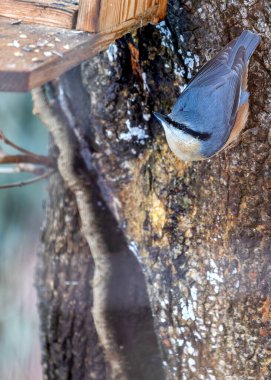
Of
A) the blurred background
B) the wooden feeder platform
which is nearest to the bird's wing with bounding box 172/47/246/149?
the wooden feeder platform

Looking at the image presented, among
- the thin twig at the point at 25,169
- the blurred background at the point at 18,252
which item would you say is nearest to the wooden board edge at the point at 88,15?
the thin twig at the point at 25,169

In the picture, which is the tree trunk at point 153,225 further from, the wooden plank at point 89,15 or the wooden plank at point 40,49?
the wooden plank at point 89,15

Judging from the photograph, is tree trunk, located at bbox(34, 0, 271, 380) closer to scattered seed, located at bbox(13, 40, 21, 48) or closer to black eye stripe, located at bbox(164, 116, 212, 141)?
black eye stripe, located at bbox(164, 116, 212, 141)

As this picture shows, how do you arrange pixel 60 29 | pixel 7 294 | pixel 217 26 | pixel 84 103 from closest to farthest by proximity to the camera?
pixel 60 29 → pixel 217 26 → pixel 84 103 → pixel 7 294

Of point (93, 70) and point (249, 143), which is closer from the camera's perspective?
point (249, 143)

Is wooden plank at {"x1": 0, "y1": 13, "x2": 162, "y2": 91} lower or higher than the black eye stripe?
higher

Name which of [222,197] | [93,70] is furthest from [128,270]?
[93,70]

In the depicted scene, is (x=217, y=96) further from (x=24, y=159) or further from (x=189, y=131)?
(x=24, y=159)

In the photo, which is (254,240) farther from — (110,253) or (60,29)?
(60,29)
